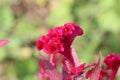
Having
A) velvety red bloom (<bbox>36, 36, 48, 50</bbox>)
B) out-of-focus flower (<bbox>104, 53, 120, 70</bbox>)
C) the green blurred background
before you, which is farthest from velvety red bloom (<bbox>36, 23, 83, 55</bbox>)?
the green blurred background

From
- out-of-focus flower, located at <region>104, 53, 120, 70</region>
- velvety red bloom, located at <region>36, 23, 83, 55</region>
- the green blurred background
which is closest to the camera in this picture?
velvety red bloom, located at <region>36, 23, 83, 55</region>

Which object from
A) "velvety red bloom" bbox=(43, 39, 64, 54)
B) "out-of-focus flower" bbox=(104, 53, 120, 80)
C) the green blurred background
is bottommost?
the green blurred background

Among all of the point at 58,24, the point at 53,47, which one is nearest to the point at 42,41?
the point at 53,47

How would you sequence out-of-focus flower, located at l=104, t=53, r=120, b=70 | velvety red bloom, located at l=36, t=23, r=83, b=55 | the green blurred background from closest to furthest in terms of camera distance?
velvety red bloom, located at l=36, t=23, r=83, b=55, out-of-focus flower, located at l=104, t=53, r=120, b=70, the green blurred background

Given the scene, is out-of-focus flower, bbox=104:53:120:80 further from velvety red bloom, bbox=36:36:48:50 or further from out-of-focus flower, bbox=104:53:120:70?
velvety red bloom, bbox=36:36:48:50

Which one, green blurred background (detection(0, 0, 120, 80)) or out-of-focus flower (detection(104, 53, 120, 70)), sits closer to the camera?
out-of-focus flower (detection(104, 53, 120, 70))

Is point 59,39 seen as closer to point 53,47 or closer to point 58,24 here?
point 53,47

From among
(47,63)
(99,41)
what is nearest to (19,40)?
(99,41)

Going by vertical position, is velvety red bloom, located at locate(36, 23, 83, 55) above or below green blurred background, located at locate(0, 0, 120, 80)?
above

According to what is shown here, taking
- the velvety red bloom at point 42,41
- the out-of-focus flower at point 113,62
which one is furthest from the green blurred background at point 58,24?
the velvety red bloom at point 42,41
